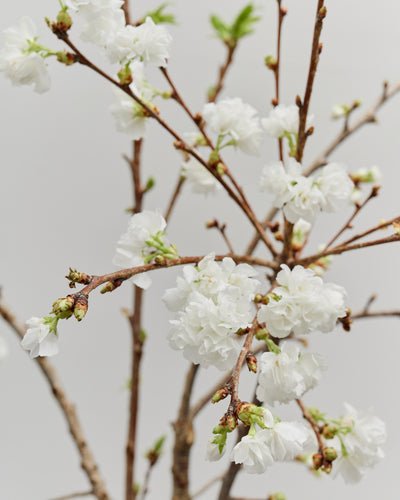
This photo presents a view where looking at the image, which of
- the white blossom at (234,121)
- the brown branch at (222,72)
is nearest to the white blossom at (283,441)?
the white blossom at (234,121)

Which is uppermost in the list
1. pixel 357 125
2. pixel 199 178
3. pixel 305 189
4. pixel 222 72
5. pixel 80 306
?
pixel 222 72

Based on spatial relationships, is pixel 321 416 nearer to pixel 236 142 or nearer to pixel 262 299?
pixel 262 299

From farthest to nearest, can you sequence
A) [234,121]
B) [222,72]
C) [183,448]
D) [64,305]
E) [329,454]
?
[222,72] < [183,448] < [234,121] < [329,454] < [64,305]

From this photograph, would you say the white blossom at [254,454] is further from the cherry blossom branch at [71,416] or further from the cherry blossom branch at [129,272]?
the cherry blossom branch at [71,416]

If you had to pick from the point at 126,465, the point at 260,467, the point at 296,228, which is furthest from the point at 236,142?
the point at 126,465

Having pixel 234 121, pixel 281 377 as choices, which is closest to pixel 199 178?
pixel 234 121

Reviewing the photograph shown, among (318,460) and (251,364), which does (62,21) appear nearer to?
(251,364)

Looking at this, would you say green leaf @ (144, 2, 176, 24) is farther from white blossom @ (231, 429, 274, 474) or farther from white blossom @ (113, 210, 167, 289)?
white blossom @ (231, 429, 274, 474)
